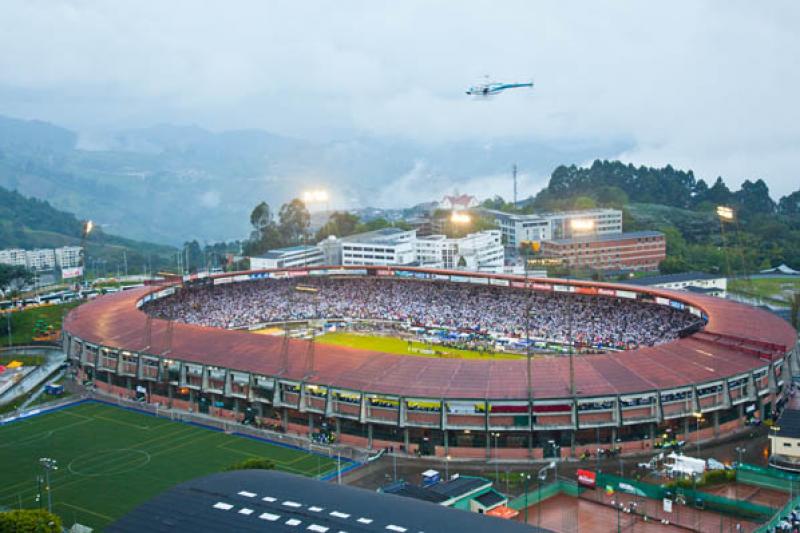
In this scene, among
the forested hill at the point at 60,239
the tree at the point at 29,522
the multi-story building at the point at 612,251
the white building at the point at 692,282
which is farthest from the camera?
the forested hill at the point at 60,239

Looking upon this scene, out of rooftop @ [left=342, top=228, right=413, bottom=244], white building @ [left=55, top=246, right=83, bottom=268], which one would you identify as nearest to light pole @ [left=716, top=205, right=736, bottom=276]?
rooftop @ [left=342, top=228, right=413, bottom=244]

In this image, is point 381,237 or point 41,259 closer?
point 381,237

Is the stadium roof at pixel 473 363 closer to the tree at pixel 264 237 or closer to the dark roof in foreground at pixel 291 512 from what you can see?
the dark roof in foreground at pixel 291 512

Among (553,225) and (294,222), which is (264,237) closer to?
(294,222)

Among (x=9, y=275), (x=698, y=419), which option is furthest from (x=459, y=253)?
(x=698, y=419)

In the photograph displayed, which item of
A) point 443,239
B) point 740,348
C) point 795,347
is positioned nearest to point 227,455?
point 740,348

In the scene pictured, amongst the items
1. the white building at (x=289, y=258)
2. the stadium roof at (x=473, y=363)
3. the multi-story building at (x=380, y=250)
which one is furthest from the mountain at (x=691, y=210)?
the stadium roof at (x=473, y=363)

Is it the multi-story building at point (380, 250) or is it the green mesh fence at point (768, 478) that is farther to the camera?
the multi-story building at point (380, 250)
